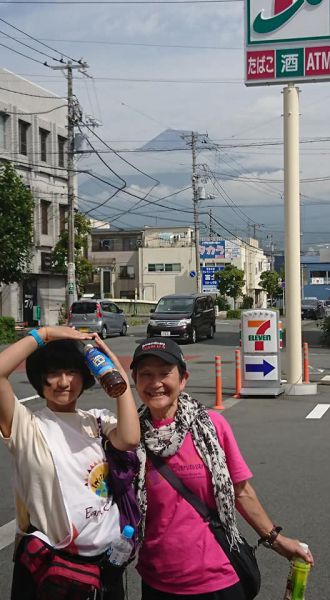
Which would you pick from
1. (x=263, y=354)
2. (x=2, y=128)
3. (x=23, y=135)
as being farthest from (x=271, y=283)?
(x=263, y=354)

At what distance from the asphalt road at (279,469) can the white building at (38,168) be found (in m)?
22.2

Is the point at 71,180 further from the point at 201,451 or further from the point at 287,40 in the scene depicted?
the point at 201,451

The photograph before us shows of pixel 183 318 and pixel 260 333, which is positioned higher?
pixel 260 333

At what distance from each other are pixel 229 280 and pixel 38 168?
30.1 meters

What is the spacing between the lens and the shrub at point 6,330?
2697 centimetres

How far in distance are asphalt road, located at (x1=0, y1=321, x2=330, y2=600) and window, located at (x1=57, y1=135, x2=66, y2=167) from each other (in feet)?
88.4

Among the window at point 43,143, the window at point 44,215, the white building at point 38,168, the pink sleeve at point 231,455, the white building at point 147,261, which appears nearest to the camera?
the pink sleeve at point 231,455

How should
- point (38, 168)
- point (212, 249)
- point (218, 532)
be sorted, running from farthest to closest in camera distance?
1. point (212, 249)
2. point (38, 168)
3. point (218, 532)

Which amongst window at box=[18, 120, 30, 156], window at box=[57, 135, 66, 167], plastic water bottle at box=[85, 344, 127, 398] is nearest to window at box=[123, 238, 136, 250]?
window at box=[57, 135, 66, 167]

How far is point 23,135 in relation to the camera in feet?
127

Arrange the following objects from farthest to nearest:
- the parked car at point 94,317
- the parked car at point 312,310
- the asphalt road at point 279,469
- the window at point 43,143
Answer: the parked car at point 312,310 < the window at point 43,143 < the parked car at point 94,317 < the asphalt road at point 279,469

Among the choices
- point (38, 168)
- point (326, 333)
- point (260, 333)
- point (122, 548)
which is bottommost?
point (326, 333)

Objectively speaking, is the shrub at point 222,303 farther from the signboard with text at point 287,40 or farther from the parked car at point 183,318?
the signboard with text at point 287,40

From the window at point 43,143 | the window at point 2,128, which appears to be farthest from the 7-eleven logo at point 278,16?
the window at point 43,143
